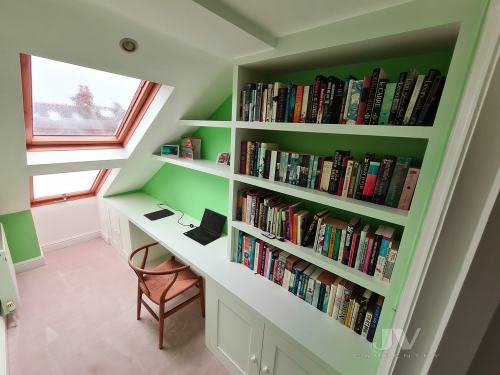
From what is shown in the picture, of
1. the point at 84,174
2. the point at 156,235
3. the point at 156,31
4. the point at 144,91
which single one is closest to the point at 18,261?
the point at 84,174

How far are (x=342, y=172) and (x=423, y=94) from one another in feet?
1.46

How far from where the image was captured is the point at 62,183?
2.68 meters

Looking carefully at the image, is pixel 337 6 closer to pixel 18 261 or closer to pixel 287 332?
pixel 287 332

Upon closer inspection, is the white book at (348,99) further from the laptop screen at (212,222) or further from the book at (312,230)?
the laptop screen at (212,222)

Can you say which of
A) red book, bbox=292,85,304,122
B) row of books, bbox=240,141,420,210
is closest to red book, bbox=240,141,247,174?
row of books, bbox=240,141,420,210

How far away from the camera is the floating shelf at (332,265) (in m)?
1.04

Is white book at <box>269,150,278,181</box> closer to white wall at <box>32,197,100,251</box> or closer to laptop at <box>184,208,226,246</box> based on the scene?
laptop at <box>184,208,226,246</box>

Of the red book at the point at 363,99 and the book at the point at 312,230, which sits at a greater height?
the red book at the point at 363,99

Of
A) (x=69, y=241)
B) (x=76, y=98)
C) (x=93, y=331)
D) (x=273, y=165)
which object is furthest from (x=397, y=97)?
(x=69, y=241)

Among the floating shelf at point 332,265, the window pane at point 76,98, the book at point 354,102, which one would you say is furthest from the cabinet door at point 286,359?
the window pane at point 76,98

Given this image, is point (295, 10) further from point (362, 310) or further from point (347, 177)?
point (362, 310)

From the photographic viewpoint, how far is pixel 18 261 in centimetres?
238

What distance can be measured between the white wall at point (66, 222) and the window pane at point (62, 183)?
15 centimetres

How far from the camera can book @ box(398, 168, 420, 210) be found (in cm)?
94
